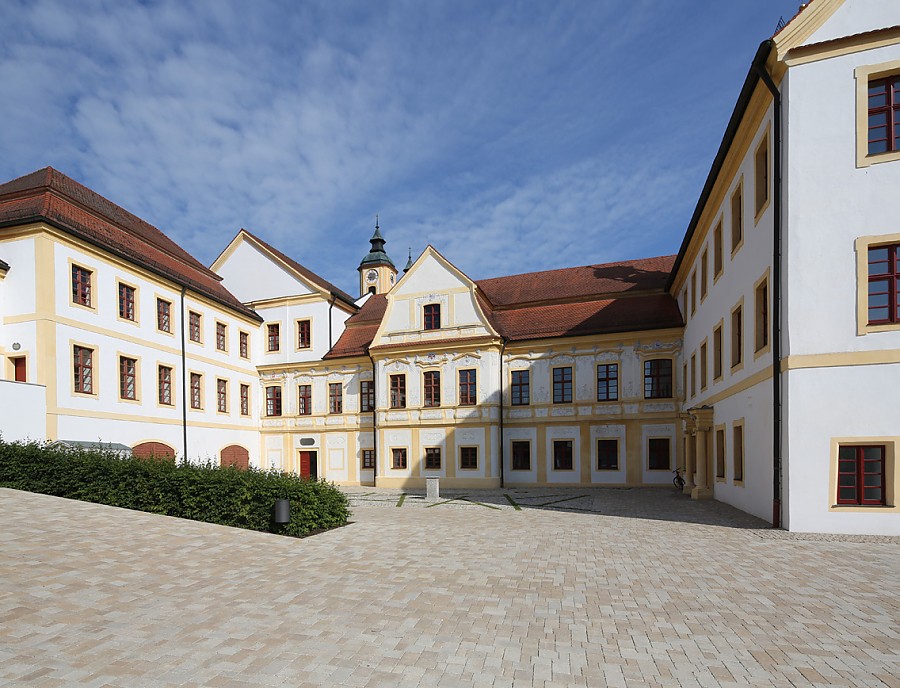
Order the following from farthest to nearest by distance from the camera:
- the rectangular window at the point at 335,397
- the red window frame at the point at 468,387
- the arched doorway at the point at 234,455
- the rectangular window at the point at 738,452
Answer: the rectangular window at the point at 335,397 < the arched doorway at the point at 234,455 < the red window frame at the point at 468,387 < the rectangular window at the point at 738,452

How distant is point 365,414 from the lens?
30266 mm

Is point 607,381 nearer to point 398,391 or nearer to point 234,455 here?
point 398,391

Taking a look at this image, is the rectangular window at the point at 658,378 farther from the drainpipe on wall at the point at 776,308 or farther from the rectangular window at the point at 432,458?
the drainpipe on wall at the point at 776,308

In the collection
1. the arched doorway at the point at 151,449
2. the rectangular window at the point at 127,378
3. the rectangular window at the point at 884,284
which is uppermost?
the rectangular window at the point at 884,284

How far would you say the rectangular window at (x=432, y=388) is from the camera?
90.8 ft

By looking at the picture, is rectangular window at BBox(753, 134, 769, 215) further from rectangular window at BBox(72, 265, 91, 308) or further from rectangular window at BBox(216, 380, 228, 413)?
rectangular window at BBox(216, 380, 228, 413)

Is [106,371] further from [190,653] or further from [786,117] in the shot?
[786,117]

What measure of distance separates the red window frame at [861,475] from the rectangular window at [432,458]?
707 inches

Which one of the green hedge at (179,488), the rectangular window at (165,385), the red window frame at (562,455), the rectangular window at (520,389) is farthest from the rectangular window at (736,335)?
the rectangular window at (165,385)

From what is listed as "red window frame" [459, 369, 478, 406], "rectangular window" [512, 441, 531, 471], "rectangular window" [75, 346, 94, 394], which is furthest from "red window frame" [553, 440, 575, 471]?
"rectangular window" [75, 346, 94, 394]

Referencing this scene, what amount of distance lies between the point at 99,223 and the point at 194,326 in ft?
21.5

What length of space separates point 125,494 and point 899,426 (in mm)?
17589

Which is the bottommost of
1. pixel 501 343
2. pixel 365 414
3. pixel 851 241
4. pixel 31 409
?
pixel 365 414

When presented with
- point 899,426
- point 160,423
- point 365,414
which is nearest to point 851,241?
point 899,426
